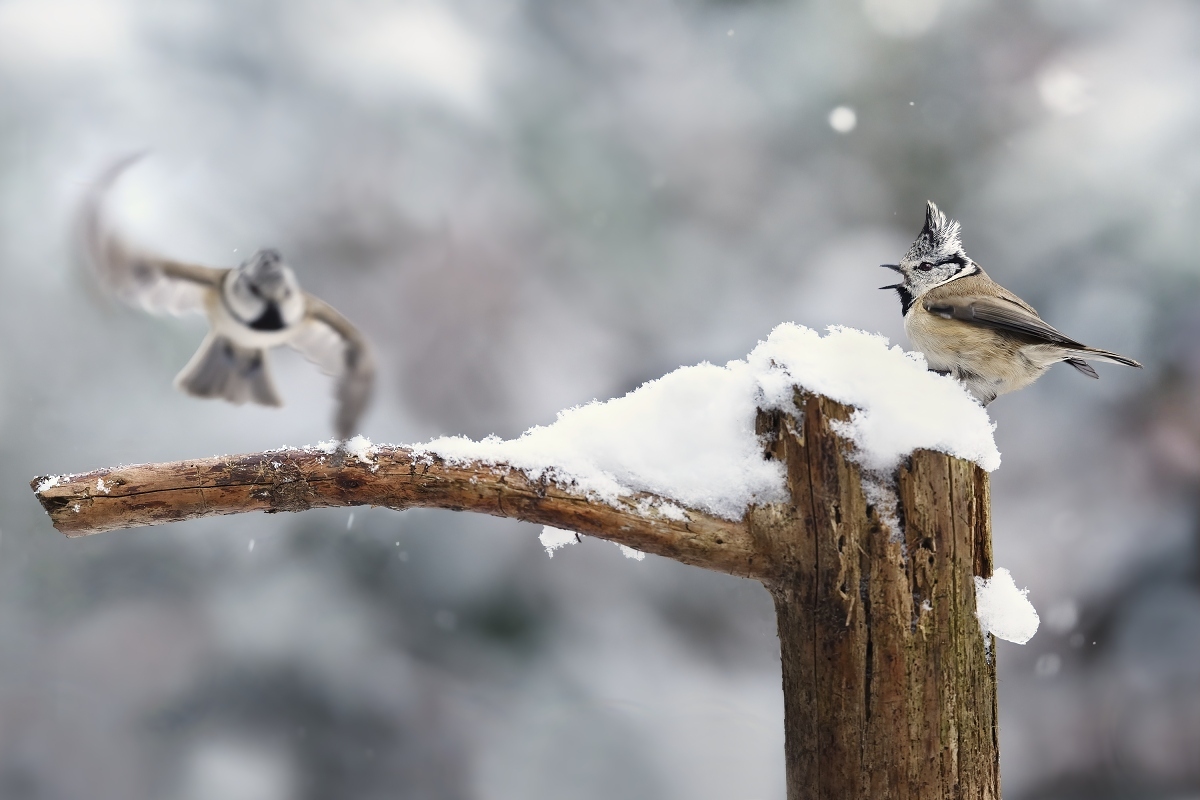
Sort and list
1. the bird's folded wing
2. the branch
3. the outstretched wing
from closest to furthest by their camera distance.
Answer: the outstretched wing < the branch < the bird's folded wing

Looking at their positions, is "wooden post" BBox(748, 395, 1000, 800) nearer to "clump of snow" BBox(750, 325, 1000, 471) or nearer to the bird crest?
"clump of snow" BBox(750, 325, 1000, 471)

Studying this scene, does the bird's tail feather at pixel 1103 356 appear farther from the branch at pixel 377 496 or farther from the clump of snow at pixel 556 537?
the clump of snow at pixel 556 537

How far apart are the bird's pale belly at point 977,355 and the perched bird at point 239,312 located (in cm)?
86

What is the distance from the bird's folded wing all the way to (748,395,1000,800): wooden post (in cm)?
35

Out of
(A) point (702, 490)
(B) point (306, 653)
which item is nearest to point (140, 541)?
(B) point (306, 653)

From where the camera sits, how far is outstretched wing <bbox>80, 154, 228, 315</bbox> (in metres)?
0.89

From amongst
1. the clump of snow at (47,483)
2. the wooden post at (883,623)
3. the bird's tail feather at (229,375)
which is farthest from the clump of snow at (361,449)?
the wooden post at (883,623)

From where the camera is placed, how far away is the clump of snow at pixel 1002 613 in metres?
1.01

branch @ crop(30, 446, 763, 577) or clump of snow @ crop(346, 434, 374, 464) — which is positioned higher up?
clump of snow @ crop(346, 434, 374, 464)

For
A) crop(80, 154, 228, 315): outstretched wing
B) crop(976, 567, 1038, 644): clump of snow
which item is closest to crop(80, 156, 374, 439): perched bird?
crop(80, 154, 228, 315): outstretched wing

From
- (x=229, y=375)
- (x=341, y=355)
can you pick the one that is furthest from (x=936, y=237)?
(x=229, y=375)

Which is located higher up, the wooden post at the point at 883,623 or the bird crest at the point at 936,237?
the bird crest at the point at 936,237

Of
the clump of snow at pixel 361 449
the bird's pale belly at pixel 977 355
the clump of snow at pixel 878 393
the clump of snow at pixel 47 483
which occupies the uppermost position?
the bird's pale belly at pixel 977 355

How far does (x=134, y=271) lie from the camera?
94 centimetres
